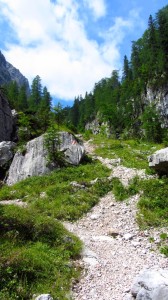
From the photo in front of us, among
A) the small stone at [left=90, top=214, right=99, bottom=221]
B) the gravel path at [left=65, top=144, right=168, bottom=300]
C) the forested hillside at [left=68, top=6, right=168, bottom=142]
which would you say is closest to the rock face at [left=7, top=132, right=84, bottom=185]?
the gravel path at [left=65, top=144, right=168, bottom=300]

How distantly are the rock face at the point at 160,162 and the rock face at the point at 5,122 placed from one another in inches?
716

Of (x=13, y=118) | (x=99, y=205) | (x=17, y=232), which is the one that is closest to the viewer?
(x=17, y=232)

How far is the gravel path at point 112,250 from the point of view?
9.10 m

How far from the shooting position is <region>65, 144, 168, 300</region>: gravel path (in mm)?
9102

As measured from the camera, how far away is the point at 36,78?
103m

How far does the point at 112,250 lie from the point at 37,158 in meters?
14.5

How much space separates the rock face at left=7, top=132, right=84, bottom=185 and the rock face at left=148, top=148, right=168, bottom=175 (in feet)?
24.7

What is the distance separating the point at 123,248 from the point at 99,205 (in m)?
5.26

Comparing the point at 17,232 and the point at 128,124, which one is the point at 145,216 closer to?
the point at 17,232

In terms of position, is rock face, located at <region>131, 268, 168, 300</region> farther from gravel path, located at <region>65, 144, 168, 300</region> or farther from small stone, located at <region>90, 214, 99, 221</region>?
small stone, located at <region>90, 214, 99, 221</region>

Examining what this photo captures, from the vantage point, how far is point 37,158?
2520 centimetres

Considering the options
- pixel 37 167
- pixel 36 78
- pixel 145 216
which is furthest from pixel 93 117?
pixel 145 216

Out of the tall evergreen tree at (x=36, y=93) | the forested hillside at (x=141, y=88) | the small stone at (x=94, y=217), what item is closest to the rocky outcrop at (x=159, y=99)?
the forested hillside at (x=141, y=88)

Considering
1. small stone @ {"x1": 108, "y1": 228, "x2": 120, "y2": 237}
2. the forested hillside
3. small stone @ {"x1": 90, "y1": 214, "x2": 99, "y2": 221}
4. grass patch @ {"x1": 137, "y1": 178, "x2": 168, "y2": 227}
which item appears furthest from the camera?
the forested hillside
